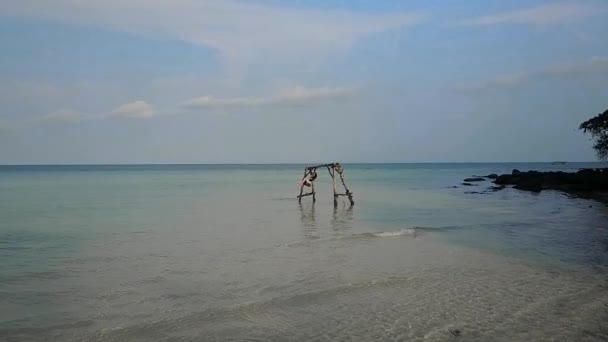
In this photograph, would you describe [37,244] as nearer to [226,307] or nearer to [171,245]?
[171,245]

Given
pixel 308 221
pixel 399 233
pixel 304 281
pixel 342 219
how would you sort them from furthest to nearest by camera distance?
pixel 342 219 → pixel 308 221 → pixel 399 233 → pixel 304 281

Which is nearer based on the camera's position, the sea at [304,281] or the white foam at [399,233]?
Answer: the sea at [304,281]

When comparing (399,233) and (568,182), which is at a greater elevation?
(568,182)

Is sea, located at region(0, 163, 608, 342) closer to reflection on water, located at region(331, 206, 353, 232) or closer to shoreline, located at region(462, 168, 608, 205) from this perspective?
reflection on water, located at region(331, 206, 353, 232)

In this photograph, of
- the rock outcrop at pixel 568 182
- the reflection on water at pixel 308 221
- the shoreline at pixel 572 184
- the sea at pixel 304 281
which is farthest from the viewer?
the rock outcrop at pixel 568 182

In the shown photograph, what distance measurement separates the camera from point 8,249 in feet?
45.9

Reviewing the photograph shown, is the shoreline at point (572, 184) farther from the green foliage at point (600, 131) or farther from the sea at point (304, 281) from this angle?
the sea at point (304, 281)

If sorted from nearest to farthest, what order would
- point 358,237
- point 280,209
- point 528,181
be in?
point 358,237
point 280,209
point 528,181

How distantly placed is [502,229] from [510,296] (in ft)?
33.1

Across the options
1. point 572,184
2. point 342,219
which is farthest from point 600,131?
point 342,219

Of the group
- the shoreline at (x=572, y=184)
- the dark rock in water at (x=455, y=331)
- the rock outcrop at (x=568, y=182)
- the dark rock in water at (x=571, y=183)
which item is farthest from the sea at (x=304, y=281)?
the rock outcrop at (x=568, y=182)

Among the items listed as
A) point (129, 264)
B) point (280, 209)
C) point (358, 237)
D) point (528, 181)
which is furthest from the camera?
point (528, 181)

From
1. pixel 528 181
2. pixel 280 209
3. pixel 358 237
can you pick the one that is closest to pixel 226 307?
pixel 358 237

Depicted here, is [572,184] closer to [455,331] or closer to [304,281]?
[304,281]
